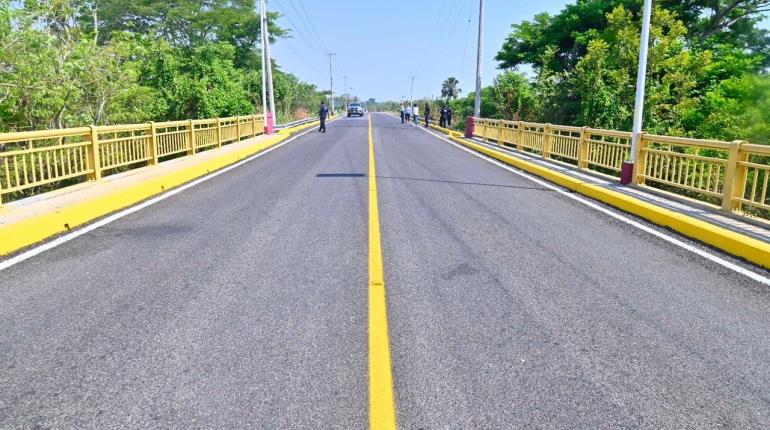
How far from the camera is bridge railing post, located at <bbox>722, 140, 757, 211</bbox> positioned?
7366mm

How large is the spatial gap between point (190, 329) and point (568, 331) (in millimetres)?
2768

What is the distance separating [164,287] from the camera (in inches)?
193

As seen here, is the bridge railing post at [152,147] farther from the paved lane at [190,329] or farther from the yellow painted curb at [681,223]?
the yellow painted curb at [681,223]

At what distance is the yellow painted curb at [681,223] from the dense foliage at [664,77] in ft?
39.5

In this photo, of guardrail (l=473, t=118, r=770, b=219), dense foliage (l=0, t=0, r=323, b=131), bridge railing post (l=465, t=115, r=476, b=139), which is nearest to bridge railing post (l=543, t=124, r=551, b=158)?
guardrail (l=473, t=118, r=770, b=219)

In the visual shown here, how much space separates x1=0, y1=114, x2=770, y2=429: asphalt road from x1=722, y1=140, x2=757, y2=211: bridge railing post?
171 cm

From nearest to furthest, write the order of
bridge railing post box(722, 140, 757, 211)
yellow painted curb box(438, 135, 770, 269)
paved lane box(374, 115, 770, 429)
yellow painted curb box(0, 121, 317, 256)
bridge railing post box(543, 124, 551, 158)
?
1. paved lane box(374, 115, 770, 429)
2. yellow painted curb box(438, 135, 770, 269)
3. yellow painted curb box(0, 121, 317, 256)
4. bridge railing post box(722, 140, 757, 211)
5. bridge railing post box(543, 124, 551, 158)

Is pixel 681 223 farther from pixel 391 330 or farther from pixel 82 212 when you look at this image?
pixel 82 212

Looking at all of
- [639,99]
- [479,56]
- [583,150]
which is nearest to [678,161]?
[583,150]

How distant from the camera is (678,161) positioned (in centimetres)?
1361

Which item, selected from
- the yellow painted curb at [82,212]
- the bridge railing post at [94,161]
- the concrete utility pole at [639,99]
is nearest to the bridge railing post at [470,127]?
the yellow painted curb at [82,212]

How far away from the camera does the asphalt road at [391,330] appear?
2.98m

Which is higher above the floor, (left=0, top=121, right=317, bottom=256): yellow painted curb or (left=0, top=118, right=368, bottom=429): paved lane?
(left=0, top=121, right=317, bottom=256): yellow painted curb

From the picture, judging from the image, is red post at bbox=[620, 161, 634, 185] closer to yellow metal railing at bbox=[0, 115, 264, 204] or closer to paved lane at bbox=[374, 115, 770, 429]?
paved lane at bbox=[374, 115, 770, 429]
